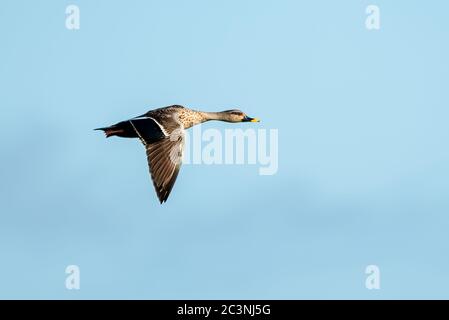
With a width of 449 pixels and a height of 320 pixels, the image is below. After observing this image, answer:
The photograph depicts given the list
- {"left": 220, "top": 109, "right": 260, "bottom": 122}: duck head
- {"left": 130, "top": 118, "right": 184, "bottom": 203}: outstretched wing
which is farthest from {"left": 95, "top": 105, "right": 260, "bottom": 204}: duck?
{"left": 220, "top": 109, "right": 260, "bottom": 122}: duck head

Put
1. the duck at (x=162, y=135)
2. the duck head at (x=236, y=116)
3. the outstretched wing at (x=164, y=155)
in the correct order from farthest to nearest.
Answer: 1. the duck head at (x=236, y=116)
2. the duck at (x=162, y=135)
3. the outstretched wing at (x=164, y=155)

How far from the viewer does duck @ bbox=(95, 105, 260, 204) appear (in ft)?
111

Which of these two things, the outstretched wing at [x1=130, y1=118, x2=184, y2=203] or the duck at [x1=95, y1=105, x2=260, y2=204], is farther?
the duck at [x1=95, y1=105, x2=260, y2=204]

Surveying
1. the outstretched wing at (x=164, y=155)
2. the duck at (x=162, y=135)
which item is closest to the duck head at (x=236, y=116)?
the duck at (x=162, y=135)

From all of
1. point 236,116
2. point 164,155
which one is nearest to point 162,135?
point 164,155

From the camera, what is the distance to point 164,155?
34438mm

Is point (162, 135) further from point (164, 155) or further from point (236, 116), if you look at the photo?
point (236, 116)

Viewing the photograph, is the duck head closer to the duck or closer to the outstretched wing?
the duck

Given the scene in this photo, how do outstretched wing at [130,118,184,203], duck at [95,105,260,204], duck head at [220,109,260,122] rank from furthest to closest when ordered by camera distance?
duck head at [220,109,260,122] → duck at [95,105,260,204] → outstretched wing at [130,118,184,203]

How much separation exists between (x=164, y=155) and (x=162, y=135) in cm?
102

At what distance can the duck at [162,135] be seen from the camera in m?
33.8

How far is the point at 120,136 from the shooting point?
3566cm

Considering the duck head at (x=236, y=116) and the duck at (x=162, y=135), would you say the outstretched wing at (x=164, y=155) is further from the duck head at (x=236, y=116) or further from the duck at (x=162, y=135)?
the duck head at (x=236, y=116)
